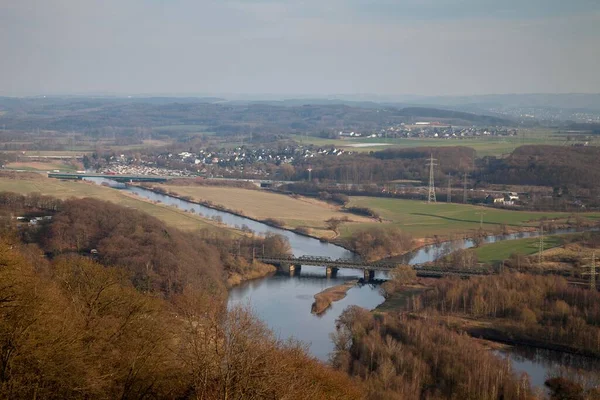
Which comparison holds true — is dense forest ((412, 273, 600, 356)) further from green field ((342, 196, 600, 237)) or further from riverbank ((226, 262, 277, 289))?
green field ((342, 196, 600, 237))

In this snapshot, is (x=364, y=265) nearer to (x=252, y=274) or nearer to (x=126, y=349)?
(x=252, y=274)

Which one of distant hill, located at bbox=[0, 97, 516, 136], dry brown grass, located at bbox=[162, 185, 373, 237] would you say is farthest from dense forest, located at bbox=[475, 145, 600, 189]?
distant hill, located at bbox=[0, 97, 516, 136]

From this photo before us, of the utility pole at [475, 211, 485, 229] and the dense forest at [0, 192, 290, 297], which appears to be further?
the utility pole at [475, 211, 485, 229]

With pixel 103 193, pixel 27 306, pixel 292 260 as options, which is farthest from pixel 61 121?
pixel 27 306

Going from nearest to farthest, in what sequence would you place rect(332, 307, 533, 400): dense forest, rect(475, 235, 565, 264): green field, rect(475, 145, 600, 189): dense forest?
rect(332, 307, 533, 400): dense forest
rect(475, 235, 565, 264): green field
rect(475, 145, 600, 189): dense forest

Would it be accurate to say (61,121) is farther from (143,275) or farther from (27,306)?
(27,306)

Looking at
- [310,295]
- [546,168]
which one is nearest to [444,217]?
[546,168]

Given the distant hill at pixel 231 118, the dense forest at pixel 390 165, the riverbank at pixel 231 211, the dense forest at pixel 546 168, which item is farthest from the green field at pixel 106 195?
the distant hill at pixel 231 118
